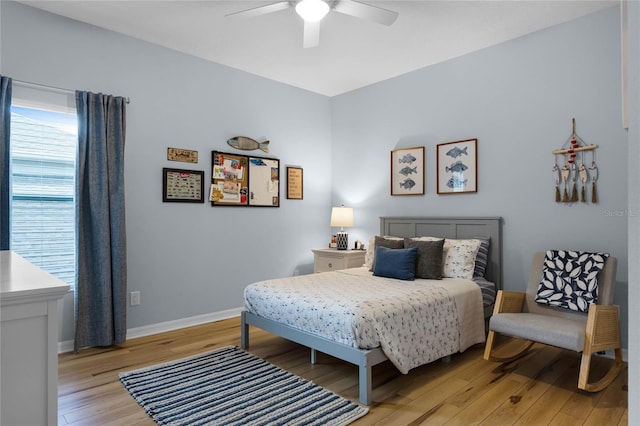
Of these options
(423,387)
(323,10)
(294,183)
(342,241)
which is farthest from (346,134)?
(423,387)

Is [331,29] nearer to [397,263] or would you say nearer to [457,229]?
[397,263]

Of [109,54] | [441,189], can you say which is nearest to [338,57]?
[441,189]

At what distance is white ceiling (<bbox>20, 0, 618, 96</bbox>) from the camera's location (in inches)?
118

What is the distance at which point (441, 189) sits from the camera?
163 inches

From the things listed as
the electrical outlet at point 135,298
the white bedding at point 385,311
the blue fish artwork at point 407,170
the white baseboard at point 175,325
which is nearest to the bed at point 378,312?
the white bedding at point 385,311

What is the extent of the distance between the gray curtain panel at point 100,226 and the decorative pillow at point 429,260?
8.58ft

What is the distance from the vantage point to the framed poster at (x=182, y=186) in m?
3.78

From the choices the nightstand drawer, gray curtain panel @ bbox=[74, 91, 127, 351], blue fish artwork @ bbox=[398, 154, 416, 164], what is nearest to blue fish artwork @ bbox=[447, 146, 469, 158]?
blue fish artwork @ bbox=[398, 154, 416, 164]

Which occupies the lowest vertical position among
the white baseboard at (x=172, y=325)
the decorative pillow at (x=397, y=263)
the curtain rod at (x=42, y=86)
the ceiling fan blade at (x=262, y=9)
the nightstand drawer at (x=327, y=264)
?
the white baseboard at (x=172, y=325)

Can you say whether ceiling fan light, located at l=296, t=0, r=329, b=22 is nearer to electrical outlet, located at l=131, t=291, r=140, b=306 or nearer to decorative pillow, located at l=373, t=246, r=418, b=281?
decorative pillow, located at l=373, t=246, r=418, b=281

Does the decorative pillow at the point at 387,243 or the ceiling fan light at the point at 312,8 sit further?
the decorative pillow at the point at 387,243

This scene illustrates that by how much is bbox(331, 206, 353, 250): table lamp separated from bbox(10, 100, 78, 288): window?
275 cm

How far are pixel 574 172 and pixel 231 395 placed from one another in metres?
3.19

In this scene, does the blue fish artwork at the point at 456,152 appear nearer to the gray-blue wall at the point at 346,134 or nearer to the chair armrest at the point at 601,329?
the gray-blue wall at the point at 346,134
